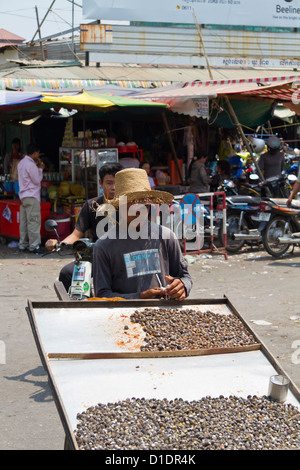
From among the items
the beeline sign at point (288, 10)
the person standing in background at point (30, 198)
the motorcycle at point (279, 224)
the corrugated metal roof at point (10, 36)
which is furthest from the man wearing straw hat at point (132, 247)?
the corrugated metal roof at point (10, 36)

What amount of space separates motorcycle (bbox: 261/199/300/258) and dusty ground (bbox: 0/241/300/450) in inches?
12.6

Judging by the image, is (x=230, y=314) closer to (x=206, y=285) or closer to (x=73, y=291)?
(x=73, y=291)

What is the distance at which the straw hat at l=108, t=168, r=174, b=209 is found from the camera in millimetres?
3844

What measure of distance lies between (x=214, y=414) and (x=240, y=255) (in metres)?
8.35

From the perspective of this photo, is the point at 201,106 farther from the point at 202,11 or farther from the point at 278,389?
the point at 278,389

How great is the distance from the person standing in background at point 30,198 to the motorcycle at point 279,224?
4.00 m

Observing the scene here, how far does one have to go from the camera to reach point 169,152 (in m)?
15.7

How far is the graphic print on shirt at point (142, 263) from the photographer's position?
3941 millimetres

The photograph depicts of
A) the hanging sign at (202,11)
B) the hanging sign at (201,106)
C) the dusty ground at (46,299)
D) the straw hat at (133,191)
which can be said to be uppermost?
the hanging sign at (202,11)

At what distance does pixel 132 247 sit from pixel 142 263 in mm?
120

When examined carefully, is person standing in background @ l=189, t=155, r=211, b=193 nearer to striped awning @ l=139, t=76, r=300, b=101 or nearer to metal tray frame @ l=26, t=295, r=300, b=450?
striped awning @ l=139, t=76, r=300, b=101

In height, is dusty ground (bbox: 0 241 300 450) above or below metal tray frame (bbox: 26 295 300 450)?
below

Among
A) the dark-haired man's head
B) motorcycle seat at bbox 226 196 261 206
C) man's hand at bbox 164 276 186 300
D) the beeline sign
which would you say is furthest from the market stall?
A: the beeline sign

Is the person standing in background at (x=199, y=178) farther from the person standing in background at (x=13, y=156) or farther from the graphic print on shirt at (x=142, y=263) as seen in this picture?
the graphic print on shirt at (x=142, y=263)
